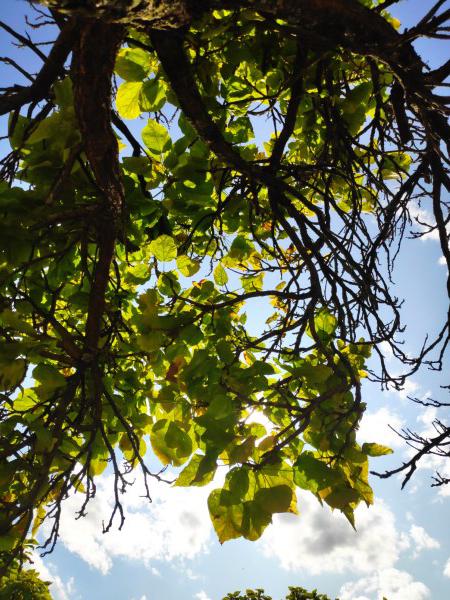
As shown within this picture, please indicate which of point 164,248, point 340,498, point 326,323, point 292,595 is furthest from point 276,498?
point 292,595

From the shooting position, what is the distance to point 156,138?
5.98 feet

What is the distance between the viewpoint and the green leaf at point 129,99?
6.11ft

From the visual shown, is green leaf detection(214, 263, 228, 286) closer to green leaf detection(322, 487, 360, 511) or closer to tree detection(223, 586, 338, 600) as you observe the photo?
green leaf detection(322, 487, 360, 511)

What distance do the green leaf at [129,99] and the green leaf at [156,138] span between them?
0.19m

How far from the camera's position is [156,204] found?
6.58ft

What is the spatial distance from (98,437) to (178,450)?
657 millimetres

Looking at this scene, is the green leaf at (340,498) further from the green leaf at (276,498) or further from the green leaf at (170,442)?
the green leaf at (170,442)

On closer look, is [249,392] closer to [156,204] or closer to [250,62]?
[156,204]

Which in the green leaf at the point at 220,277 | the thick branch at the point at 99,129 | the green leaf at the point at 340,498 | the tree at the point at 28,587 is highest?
the green leaf at the point at 220,277

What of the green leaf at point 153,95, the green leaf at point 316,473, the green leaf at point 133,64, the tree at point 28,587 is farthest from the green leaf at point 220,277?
the tree at point 28,587

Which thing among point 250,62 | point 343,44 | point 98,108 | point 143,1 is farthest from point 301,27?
point 250,62

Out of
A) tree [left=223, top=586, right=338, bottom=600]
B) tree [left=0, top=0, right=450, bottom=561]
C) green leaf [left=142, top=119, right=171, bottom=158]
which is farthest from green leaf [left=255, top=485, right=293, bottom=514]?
tree [left=223, top=586, right=338, bottom=600]

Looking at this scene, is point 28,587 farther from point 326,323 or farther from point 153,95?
point 153,95

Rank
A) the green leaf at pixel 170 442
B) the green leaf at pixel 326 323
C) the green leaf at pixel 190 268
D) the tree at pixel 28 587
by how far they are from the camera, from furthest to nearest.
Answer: the tree at pixel 28 587 → the green leaf at pixel 190 268 → the green leaf at pixel 326 323 → the green leaf at pixel 170 442
